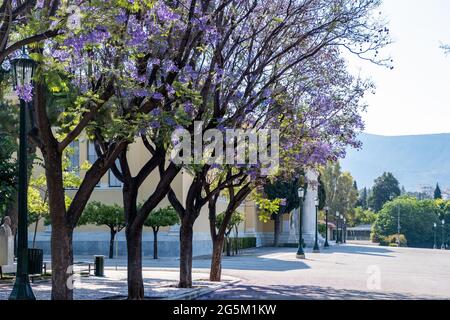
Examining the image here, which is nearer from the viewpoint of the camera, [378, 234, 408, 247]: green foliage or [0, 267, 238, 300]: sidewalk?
[0, 267, 238, 300]: sidewalk

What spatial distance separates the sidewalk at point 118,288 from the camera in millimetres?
18938

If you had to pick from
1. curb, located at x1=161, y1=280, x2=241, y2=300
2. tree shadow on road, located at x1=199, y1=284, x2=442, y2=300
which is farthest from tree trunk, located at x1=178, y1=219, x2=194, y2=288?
tree shadow on road, located at x1=199, y1=284, x2=442, y2=300

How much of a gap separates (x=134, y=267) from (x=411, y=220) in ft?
406

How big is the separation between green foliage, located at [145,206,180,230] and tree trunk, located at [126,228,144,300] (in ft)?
84.5

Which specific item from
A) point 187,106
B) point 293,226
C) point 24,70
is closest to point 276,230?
point 293,226

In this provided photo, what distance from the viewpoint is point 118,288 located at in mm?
21859

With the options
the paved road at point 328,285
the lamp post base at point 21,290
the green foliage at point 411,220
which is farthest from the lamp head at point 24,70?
the green foliage at point 411,220

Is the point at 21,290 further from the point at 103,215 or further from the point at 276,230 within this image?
the point at 276,230

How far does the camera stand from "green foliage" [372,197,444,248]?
441 feet

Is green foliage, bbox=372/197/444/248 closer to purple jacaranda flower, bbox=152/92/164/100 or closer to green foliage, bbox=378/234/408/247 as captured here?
green foliage, bbox=378/234/408/247

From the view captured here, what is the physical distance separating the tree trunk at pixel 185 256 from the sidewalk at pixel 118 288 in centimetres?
31

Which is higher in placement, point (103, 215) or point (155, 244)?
point (103, 215)
